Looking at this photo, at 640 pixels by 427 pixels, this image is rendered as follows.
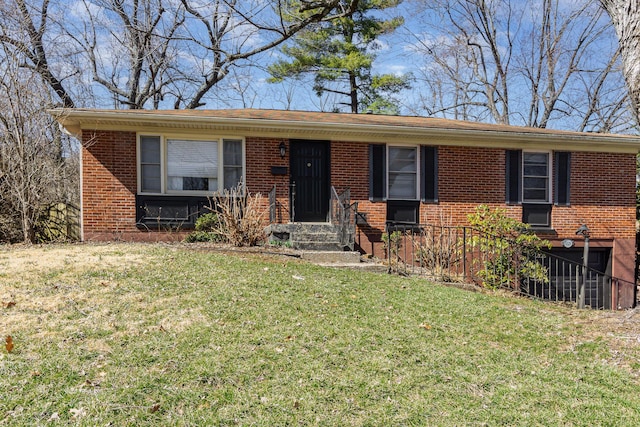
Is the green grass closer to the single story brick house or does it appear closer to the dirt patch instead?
the dirt patch

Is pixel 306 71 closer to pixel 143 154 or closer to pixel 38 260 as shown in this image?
pixel 143 154

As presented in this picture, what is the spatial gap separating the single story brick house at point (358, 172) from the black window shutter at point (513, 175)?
0.03 meters

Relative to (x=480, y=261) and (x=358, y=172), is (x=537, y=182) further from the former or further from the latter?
(x=358, y=172)

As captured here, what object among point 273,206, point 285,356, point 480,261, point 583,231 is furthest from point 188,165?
point 583,231

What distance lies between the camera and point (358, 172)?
10336 mm

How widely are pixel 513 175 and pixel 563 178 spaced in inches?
55.3

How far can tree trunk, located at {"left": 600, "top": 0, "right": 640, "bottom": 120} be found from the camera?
14.7 ft

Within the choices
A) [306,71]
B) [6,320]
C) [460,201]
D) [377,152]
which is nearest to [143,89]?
[306,71]

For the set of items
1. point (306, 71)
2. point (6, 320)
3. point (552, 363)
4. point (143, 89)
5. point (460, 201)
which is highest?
point (306, 71)

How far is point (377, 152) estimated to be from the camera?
1036 centimetres

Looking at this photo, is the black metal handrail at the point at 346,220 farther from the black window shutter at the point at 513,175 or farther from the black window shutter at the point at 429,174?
the black window shutter at the point at 513,175

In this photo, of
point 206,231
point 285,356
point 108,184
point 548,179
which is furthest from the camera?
point 548,179

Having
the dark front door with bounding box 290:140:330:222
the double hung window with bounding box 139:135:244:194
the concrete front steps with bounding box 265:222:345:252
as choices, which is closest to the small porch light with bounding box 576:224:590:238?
the concrete front steps with bounding box 265:222:345:252

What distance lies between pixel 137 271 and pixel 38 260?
1.92 metres
